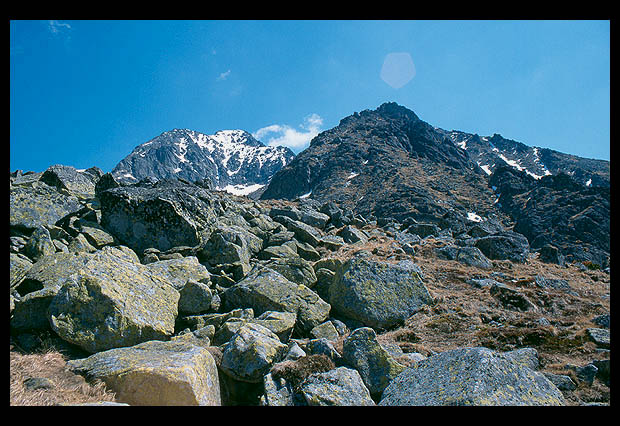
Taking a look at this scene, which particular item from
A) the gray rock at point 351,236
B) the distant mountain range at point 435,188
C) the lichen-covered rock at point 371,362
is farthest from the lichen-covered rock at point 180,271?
the distant mountain range at point 435,188

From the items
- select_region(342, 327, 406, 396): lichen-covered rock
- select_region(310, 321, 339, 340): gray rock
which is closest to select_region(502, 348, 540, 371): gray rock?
select_region(342, 327, 406, 396): lichen-covered rock

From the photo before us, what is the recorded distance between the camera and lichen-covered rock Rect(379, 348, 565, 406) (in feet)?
17.5

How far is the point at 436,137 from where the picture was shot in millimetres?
187500

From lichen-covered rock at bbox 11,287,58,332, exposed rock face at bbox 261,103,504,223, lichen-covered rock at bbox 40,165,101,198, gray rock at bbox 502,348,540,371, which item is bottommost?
gray rock at bbox 502,348,540,371

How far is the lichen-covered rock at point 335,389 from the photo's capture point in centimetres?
577

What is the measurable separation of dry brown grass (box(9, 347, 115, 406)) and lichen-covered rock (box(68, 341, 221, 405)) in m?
0.20

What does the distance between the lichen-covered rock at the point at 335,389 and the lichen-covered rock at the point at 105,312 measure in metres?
4.66

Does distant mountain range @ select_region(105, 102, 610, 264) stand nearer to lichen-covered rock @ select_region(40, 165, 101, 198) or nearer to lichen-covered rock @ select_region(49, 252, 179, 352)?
lichen-covered rock @ select_region(40, 165, 101, 198)

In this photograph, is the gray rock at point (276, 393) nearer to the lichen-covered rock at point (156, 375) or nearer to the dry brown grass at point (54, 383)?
the lichen-covered rock at point (156, 375)

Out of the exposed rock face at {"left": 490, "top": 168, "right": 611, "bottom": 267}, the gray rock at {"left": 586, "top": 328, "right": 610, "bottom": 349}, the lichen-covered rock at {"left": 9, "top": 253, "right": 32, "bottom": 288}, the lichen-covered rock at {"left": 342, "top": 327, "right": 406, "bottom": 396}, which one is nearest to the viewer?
the lichen-covered rock at {"left": 342, "top": 327, "right": 406, "bottom": 396}

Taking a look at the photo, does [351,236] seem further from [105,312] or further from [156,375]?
[156,375]

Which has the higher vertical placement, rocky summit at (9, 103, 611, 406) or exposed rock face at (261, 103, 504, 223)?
exposed rock face at (261, 103, 504, 223)

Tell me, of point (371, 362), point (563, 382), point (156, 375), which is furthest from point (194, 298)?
point (563, 382)
